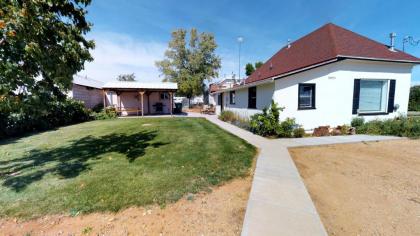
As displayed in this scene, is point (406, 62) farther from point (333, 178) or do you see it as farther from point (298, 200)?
point (298, 200)

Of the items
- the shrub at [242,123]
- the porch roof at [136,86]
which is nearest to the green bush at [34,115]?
the porch roof at [136,86]

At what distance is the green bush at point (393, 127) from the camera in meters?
8.59

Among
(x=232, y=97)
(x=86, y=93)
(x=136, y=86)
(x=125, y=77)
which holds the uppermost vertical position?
(x=125, y=77)

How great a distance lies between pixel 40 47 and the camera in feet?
12.3

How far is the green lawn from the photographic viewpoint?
3344 millimetres

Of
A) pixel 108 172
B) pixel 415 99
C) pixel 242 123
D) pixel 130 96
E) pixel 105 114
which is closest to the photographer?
pixel 108 172

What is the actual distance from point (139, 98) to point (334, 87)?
61.5ft

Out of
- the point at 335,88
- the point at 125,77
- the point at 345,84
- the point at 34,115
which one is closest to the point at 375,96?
the point at 345,84

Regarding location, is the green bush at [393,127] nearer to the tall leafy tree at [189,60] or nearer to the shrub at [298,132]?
the shrub at [298,132]

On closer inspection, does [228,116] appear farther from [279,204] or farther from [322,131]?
[279,204]

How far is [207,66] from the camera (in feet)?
114

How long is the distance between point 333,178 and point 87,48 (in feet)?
22.6

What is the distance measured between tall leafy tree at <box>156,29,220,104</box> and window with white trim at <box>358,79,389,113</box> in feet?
82.4

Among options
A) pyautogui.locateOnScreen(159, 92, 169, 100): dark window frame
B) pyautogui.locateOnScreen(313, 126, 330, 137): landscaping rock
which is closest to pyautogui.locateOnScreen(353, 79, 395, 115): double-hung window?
pyautogui.locateOnScreen(313, 126, 330, 137): landscaping rock
